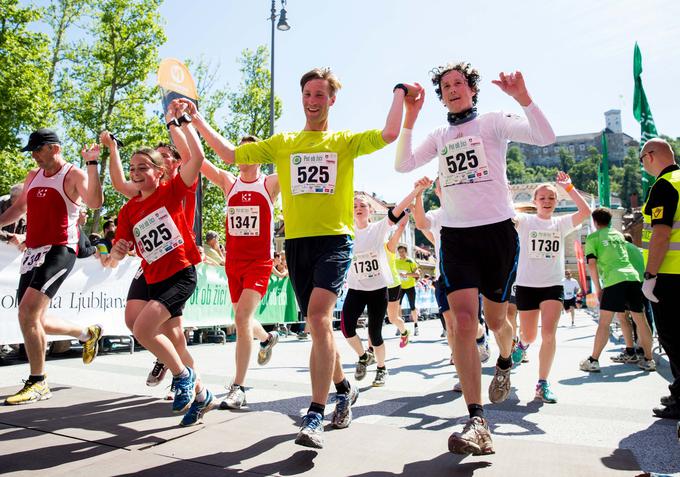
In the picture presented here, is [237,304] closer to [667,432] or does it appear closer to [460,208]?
[460,208]

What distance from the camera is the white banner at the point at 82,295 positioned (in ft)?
24.9

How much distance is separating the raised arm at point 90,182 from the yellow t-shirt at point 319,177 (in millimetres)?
1645

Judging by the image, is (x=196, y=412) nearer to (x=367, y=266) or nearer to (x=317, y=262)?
(x=317, y=262)

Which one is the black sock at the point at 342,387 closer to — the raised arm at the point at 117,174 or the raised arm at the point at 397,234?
the raised arm at the point at 117,174

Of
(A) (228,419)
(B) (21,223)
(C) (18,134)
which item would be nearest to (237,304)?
(A) (228,419)

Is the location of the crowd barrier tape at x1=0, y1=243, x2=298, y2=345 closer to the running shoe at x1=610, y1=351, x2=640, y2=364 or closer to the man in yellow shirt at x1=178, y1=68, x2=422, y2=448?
the man in yellow shirt at x1=178, y1=68, x2=422, y2=448

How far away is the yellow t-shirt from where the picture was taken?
139 inches

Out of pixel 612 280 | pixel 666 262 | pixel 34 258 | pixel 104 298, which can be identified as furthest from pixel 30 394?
pixel 612 280

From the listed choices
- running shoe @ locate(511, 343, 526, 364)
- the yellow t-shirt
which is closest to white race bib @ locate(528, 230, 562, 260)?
running shoe @ locate(511, 343, 526, 364)

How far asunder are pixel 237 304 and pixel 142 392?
56.3 inches

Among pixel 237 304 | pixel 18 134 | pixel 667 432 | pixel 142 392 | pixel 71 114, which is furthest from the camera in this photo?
pixel 71 114

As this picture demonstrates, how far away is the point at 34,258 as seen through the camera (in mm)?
4832

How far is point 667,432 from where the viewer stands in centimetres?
380

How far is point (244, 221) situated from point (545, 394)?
320 centimetres
